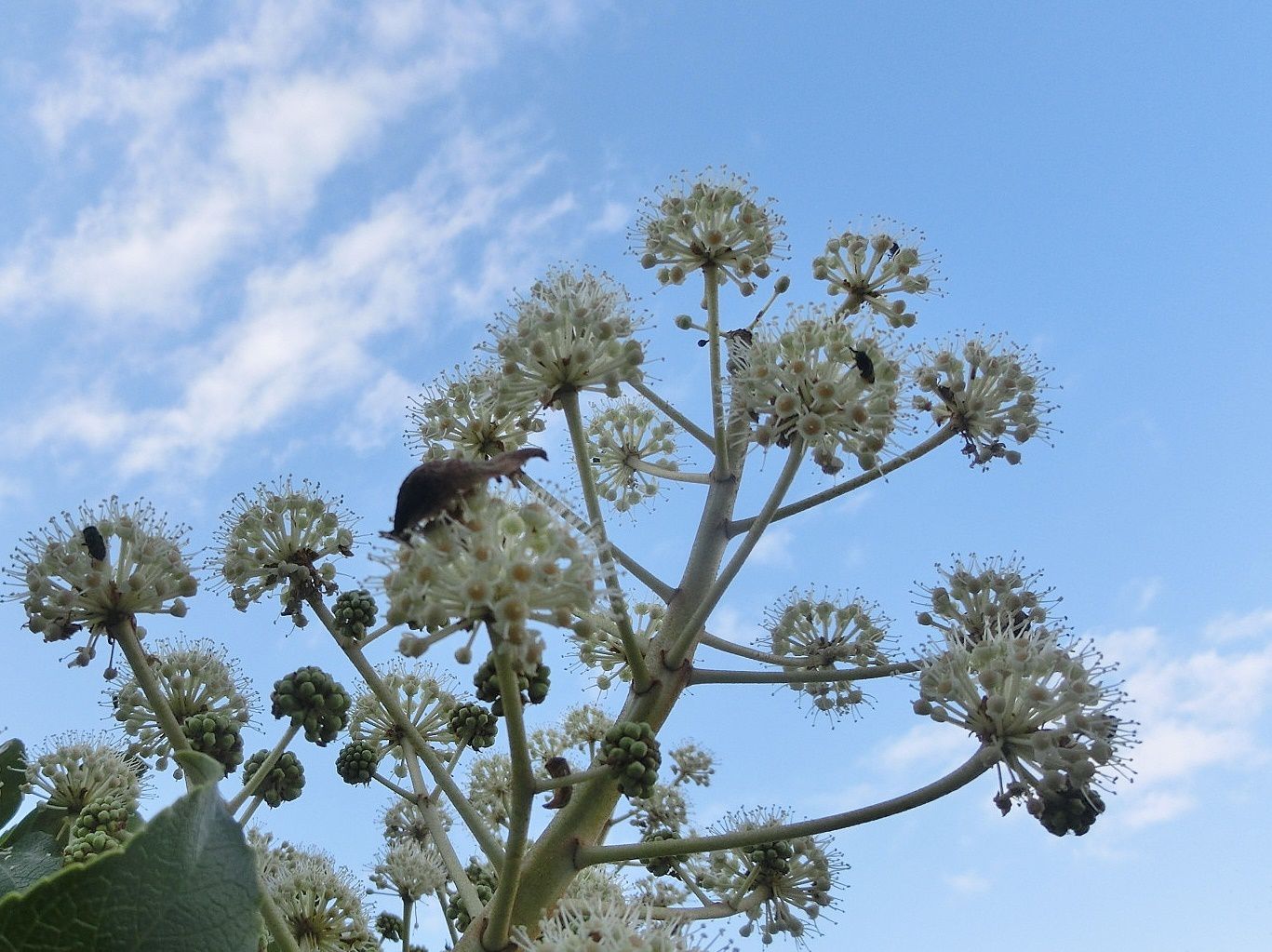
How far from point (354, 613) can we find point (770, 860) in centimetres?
268

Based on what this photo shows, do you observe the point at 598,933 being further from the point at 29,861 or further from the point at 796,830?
the point at 29,861

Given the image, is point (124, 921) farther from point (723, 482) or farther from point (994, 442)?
point (994, 442)

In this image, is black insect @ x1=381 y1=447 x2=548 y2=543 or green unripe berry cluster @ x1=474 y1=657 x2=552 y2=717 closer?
black insect @ x1=381 y1=447 x2=548 y2=543

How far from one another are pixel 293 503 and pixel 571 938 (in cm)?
293

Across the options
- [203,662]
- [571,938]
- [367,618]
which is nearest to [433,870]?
[203,662]

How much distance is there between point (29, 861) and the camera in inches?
187

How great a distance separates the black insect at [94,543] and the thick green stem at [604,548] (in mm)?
2093

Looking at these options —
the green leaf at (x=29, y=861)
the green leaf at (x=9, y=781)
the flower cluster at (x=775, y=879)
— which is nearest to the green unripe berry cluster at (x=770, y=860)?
the flower cluster at (x=775, y=879)

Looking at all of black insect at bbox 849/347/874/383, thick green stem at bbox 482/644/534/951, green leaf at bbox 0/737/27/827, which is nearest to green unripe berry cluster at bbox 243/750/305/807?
green leaf at bbox 0/737/27/827

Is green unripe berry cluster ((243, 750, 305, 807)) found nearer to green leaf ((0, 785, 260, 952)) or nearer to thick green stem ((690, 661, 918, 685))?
thick green stem ((690, 661, 918, 685))

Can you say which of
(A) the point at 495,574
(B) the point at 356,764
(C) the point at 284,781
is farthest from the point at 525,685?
(B) the point at 356,764

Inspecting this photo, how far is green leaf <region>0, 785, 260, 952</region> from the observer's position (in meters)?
2.55

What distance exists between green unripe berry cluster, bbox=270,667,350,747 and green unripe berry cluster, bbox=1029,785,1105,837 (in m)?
2.98

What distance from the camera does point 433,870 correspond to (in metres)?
7.23
